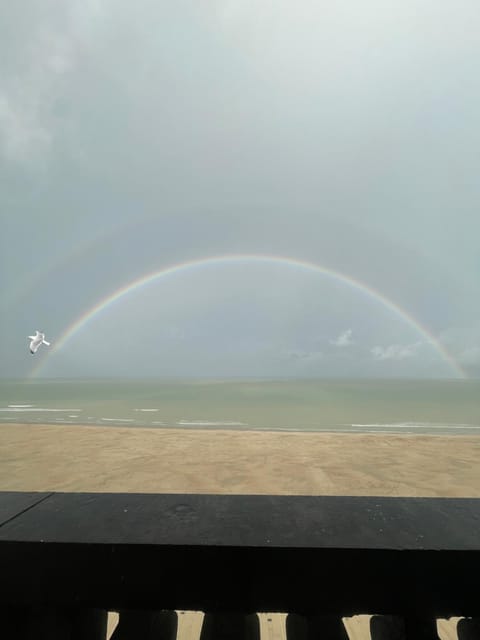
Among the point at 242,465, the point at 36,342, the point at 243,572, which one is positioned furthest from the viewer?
the point at 36,342

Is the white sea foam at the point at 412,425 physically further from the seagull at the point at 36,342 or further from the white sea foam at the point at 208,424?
the seagull at the point at 36,342

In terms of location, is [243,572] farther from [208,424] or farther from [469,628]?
[208,424]

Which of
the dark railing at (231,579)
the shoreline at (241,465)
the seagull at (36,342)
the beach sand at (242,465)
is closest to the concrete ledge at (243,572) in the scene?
the dark railing at (231,579)

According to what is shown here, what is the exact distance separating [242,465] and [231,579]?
35.0 ft

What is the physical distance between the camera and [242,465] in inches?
444

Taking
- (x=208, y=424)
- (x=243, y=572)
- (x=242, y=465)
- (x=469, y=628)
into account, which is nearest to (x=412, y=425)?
(x=208, y=424)

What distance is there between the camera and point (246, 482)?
9.38m

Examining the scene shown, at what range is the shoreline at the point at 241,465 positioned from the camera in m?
9.04

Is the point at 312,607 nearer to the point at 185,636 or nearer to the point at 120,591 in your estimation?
the point at 120,591

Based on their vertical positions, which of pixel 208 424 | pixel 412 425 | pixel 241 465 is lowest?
pixel 241 465

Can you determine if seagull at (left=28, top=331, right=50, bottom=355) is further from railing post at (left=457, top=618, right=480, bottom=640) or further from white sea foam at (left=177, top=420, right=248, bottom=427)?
railing post at (left=457, top=618, right=480, bottom=640)

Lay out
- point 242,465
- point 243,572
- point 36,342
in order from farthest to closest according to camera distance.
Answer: point 36,342
point 242,465
point 243,572

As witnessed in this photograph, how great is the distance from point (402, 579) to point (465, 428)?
28963mm

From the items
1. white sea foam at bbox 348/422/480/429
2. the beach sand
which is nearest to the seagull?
the beach sand
